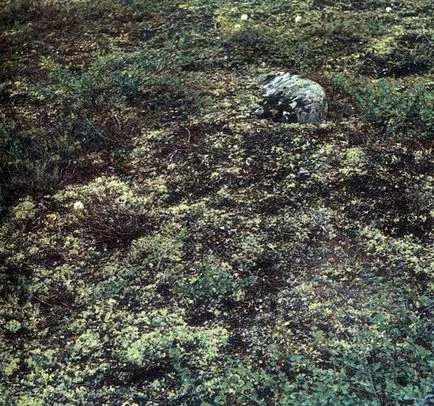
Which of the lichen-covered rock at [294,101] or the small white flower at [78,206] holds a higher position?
the lichen-covered rock at [294,101]

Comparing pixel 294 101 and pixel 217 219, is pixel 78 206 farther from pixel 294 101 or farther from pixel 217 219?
pixel 294 101

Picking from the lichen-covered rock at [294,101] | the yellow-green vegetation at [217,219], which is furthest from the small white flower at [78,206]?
the lichen-covered rock at [294,101]

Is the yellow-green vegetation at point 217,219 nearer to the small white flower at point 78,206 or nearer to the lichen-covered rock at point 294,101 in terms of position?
the small white flower at point 78,206

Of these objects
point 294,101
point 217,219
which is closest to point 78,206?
point 217,219

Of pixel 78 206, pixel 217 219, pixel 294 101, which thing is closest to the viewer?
pixel 217 219

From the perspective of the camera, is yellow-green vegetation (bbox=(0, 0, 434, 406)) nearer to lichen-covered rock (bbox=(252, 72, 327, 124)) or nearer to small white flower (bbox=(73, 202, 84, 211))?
small white flower (bbox=(73, 202, 84, 211))

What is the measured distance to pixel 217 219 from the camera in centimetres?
449

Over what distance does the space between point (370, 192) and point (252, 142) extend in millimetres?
1223

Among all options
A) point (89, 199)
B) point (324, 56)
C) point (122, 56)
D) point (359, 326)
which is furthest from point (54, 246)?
point (324, 56)

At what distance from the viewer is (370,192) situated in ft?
15.1

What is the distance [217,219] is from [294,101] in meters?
1.72

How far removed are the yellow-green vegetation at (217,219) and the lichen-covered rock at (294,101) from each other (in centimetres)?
13

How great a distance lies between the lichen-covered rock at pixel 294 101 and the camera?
547cm

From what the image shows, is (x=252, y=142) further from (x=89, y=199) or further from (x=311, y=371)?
(x=311, y=371)
